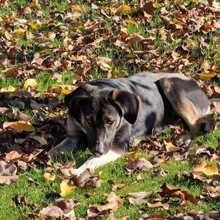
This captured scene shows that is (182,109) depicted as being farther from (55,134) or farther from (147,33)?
(147,33)

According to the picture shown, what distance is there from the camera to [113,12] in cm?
1134

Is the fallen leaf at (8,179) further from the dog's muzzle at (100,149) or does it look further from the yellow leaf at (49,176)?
the dog's muzzle at (100,149)

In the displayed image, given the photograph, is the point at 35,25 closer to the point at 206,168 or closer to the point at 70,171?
the point at 70,171

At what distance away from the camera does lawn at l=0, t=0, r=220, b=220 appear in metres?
5.71

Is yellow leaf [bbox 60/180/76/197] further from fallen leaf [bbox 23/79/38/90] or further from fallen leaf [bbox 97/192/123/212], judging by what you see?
fallen leaf [bbox 23/79/38/90]

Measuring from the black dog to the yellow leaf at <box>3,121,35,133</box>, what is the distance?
1.70 feet

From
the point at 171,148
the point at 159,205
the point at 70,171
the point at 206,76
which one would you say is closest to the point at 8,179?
the point at 70,171

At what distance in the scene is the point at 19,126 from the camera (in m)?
7.46

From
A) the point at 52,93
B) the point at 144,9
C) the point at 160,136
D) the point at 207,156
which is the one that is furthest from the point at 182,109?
the point at 144,9

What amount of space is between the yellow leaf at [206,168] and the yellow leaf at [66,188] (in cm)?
127

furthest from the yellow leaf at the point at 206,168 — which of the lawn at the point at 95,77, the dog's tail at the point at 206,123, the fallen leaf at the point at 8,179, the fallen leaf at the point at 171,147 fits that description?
the fallen leaf at the point at 8,179

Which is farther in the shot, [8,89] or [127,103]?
[8,89]

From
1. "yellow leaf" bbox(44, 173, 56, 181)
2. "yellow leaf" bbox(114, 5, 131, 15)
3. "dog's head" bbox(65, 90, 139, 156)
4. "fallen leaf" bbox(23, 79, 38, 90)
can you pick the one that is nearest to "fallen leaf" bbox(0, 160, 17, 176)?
"yellow leaf" bbox(44, 173, 56, 181)

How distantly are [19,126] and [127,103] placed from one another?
1420mm
